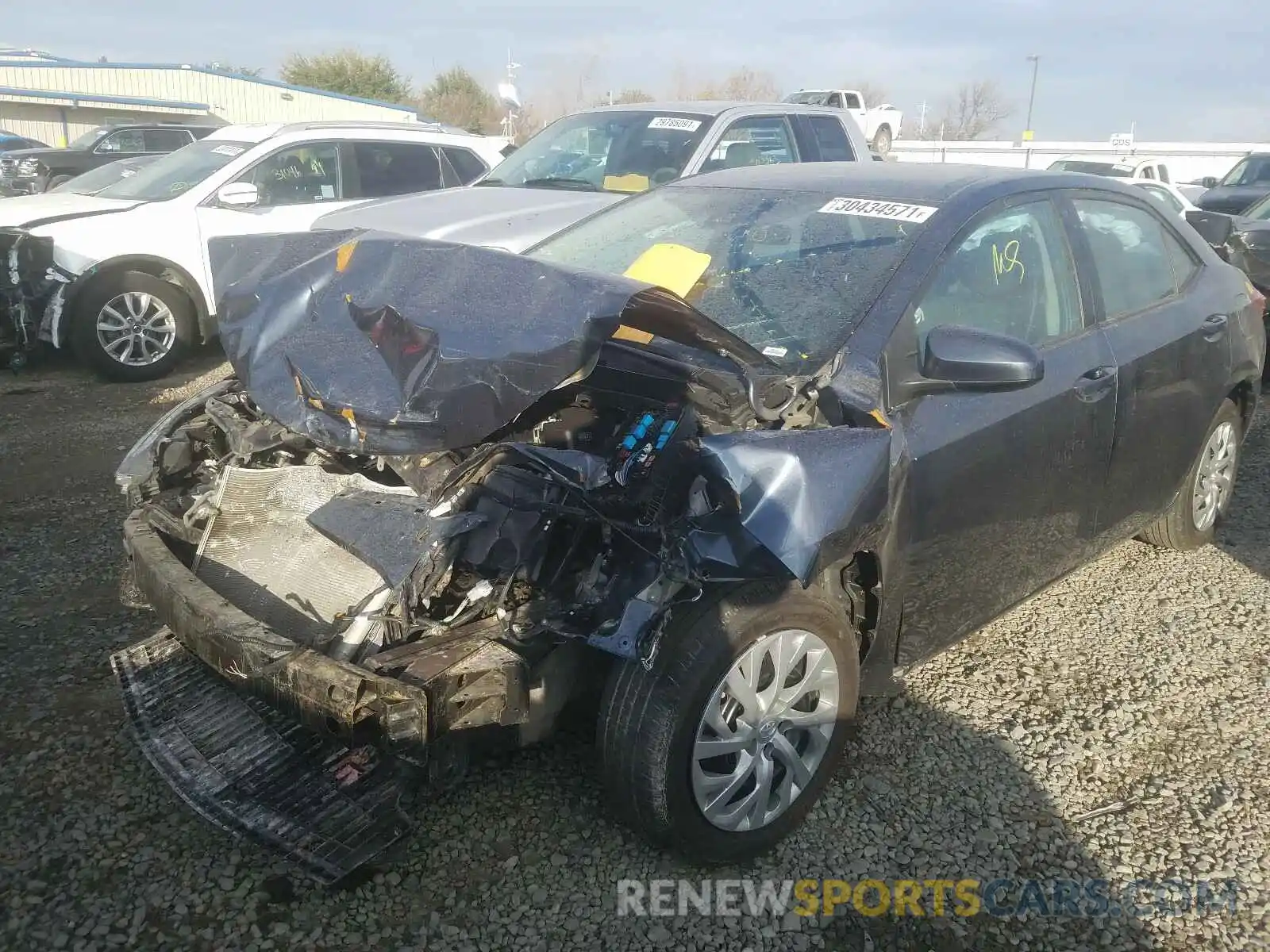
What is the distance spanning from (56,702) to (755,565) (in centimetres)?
249

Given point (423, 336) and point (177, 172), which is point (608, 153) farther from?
point (423, 336)

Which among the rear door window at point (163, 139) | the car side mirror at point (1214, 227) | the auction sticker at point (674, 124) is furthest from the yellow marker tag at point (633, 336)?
the rear door window at point (163, 139)

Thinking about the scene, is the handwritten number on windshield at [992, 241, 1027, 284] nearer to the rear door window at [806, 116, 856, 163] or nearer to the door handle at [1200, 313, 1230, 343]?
the door handle at [1200, 313, 1230, 343]

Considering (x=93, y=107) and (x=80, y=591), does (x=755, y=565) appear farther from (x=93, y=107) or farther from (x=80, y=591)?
(x=93, y=107)

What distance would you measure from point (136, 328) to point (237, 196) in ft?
4.32

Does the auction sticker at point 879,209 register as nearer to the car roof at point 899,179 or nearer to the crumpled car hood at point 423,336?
the car roof at point 899,179

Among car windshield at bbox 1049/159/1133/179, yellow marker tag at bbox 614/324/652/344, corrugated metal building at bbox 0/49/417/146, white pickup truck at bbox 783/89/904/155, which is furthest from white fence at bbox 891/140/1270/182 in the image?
yellow marker tag at bbox 614/324/652/344

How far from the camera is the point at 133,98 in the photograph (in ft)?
112

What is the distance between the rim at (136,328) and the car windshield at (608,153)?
276 cm

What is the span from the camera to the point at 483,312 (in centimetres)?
263

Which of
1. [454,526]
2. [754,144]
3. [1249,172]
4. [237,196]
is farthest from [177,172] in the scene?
[1249,172]

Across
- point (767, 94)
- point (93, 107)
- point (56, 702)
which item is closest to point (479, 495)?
point (56, 702)

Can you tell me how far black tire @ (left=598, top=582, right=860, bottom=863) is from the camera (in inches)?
94.0

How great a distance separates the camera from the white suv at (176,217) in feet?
24.3
